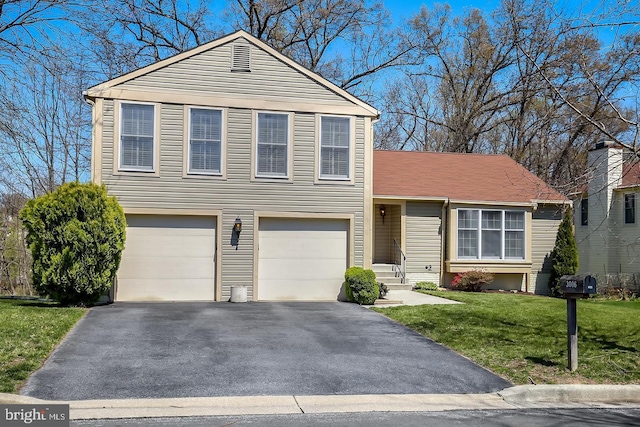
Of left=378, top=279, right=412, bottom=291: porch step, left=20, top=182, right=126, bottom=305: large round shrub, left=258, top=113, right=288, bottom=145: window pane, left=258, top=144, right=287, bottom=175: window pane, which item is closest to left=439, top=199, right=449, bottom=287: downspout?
left=378, top=279, right=412, bottom=291: porch step

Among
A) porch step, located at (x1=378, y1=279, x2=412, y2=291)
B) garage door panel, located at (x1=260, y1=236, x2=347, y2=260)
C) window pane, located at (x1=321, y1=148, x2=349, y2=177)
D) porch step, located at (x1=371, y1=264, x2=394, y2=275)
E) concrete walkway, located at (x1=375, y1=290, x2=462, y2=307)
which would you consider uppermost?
window pane, located at (x1=321, y1=148, x2=349, y2=177)

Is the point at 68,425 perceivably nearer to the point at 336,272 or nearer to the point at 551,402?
the point at 551,402

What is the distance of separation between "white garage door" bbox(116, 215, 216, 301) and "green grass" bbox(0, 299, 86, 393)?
81.8 inches

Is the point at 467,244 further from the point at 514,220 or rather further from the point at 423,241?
the point at 514,220

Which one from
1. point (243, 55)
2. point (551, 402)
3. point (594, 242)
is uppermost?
point (243, 55)

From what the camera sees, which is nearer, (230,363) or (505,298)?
(230,363)

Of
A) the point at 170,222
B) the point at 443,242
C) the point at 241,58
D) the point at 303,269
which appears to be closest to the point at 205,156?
the point at 170,222

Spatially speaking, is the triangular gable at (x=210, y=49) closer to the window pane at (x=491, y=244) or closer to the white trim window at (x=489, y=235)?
the white trim window at (x=489, y=235)

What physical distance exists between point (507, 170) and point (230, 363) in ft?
54.1

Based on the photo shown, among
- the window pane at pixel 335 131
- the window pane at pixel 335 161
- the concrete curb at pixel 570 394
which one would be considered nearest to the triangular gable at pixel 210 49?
the window pane at pixel 335 131

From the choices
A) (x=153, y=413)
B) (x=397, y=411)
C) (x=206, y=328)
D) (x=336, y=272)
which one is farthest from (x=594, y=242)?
(x=153, y=413)

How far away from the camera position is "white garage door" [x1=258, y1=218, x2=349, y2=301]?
16.3 metres

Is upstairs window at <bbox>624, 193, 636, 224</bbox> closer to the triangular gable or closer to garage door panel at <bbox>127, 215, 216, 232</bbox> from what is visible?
the triangular gable

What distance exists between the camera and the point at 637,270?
75.0 ft
